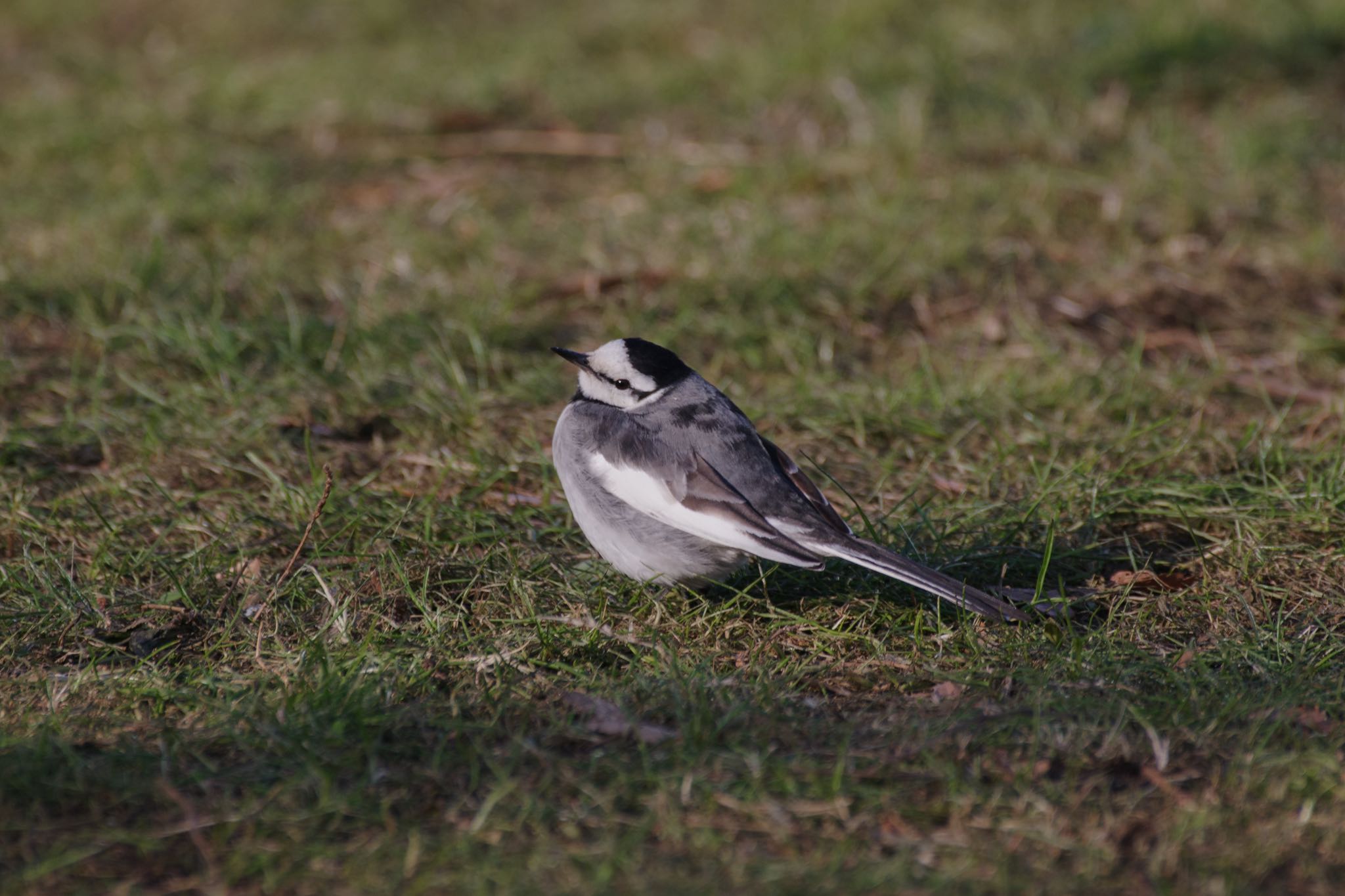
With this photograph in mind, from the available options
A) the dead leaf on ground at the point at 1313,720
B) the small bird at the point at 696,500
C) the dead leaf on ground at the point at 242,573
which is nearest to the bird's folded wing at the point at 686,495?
the small bird at the point at 696,500

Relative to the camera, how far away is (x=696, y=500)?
4160 mm

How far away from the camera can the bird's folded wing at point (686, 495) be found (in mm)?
3980

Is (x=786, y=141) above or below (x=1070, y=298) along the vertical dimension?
above

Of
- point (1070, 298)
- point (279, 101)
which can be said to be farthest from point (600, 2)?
point (1070, 298)

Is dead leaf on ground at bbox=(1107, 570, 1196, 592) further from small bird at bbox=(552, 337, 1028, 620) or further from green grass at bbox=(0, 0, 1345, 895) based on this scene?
small bird at bbox=(552, 337, 1028, 620)

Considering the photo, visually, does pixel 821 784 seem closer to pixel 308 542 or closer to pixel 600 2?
pixel 308 542

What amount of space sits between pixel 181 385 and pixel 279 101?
3698 millimetres

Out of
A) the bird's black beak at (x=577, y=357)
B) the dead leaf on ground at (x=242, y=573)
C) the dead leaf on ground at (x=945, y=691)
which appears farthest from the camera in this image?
the bird's black beak at (x=577, y=357)

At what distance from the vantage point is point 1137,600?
4.36 meters

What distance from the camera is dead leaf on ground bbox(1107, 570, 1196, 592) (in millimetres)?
4430

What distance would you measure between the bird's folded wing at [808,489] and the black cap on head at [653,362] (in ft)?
1.41

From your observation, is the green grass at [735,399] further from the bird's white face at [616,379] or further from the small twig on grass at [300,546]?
the bird's white face at [616,379]

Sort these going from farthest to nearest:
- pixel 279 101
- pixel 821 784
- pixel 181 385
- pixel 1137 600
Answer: pixel 279 101 → pixel 181 385 → pixel 1137 600 → pixel 821 784

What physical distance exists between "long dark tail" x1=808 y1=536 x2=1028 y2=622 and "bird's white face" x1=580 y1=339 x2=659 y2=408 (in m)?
0.96
